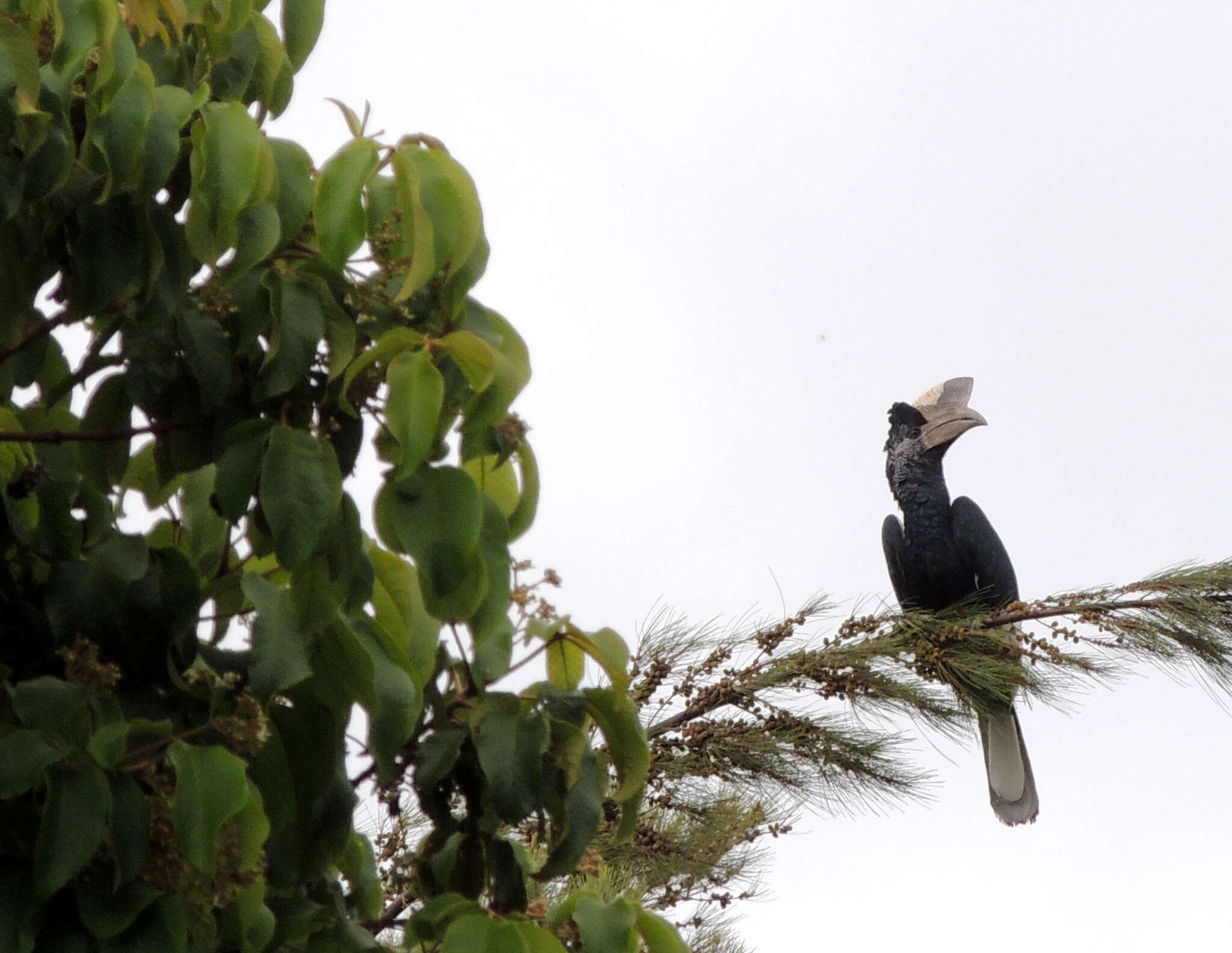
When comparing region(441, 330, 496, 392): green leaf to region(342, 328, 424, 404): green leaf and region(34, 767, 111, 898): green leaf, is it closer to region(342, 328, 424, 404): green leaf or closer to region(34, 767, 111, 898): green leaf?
region(342, 328, 424, 404): green leaf

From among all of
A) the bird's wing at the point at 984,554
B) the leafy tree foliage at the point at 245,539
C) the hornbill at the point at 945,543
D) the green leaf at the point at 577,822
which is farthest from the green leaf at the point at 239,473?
the bird's wing at the point at 984,554

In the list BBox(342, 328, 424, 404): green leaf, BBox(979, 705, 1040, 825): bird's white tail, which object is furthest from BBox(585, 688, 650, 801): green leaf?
BBox(979, 705, 1040, 825): bird's white tail

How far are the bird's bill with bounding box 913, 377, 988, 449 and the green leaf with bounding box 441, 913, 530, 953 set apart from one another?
12.0ft

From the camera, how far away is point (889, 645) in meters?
2.35

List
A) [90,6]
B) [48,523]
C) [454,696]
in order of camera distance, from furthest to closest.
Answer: [454,696] < [48,523] < [90,6]

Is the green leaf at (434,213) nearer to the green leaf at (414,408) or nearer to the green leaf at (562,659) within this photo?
the green leaf at (414,408)

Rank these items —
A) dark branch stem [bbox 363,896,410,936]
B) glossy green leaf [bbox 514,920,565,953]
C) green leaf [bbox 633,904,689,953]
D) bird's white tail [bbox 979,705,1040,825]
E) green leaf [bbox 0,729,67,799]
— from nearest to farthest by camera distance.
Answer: green leaf [bbox 0,729,67,799] → glossy green leaf [bbox 514,920,565,953] → green leaf [bbox 633,904,689,953] → dark branch stem [bbox 363,896,410,936] → bird's white tail [bbox 979,705,1040,825]

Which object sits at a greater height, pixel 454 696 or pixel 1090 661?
pixel 1090 661

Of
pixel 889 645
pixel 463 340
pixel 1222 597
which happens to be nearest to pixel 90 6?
pixel 463 340

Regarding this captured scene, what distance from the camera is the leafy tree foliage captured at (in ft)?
2.64

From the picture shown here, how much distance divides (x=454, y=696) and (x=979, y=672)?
1.58 meters

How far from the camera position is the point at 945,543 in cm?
421

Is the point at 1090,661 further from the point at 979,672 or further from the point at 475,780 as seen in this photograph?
the point at 475,780

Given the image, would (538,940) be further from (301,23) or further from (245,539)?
(301,23)
